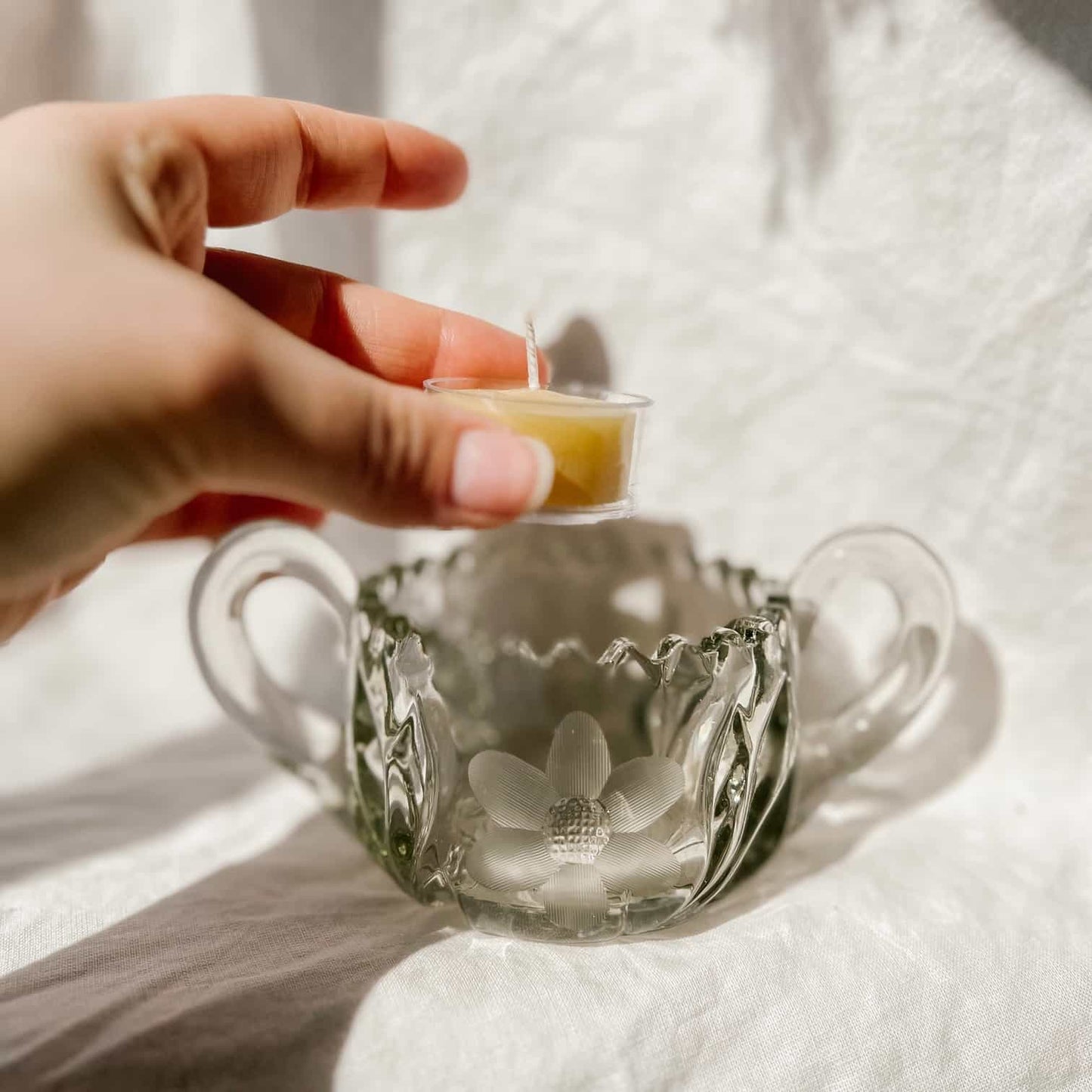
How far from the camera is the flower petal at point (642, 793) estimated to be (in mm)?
439

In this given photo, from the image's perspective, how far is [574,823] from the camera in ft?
1.43

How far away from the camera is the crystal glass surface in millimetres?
427

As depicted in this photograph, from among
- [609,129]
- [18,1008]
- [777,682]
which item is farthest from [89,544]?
[609,129]

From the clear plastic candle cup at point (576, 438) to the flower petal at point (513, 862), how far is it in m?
0.14

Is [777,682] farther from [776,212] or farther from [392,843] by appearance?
[776,212]

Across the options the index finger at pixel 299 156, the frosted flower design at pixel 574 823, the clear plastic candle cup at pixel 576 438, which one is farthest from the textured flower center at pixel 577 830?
the index finger at pixel 299 156

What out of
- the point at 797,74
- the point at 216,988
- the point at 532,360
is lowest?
the point at 216,988

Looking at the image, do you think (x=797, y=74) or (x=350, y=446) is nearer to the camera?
(x=350, y=446)

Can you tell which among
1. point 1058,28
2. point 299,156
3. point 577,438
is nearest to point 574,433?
point 577,438

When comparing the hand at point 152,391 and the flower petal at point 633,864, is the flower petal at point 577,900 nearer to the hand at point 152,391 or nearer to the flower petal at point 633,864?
the flower petal at point 633,864

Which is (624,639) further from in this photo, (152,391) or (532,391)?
(152,391)

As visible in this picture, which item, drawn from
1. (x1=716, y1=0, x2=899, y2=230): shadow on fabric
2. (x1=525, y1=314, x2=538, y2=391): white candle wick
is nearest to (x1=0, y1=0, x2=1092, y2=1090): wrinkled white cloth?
(x1=716, y1=0, x2=899, y2=230): shadow on fabric

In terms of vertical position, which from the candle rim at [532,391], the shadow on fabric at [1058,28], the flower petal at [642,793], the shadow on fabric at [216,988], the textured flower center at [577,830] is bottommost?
the shadow on fabric at [216,988]

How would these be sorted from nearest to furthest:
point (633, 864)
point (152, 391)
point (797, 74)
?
point (152, 391), point (633, 864), point (797, 74)
